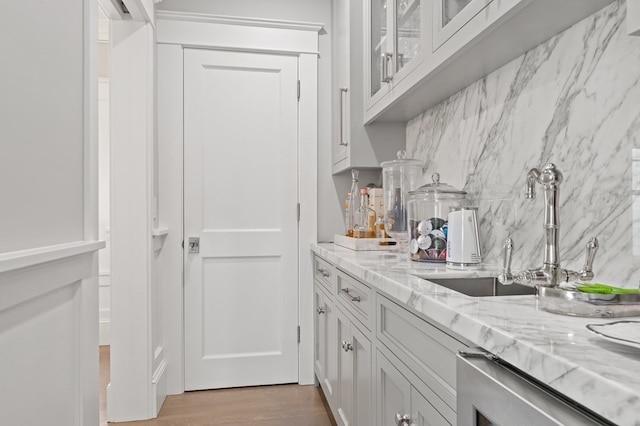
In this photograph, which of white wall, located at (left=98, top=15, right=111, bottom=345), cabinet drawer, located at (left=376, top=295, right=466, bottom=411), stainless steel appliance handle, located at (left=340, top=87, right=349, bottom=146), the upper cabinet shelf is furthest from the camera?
white wall, located at (left=98, top=15, right=111, bottom=345)

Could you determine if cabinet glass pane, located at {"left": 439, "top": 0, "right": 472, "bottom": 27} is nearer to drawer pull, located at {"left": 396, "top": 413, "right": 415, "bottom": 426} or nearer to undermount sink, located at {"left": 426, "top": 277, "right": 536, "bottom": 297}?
undermount sink, located at {"left": 426, "top": 277, "right": 536, "bottom": 297}

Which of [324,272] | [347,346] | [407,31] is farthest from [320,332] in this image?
[407,31]

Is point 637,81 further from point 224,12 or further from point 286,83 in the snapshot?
point 224,12

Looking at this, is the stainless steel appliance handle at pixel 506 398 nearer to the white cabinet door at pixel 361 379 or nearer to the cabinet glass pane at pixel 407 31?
the white cabinet door at pixel 361 379

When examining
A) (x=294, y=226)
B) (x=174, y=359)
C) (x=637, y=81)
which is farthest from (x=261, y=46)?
(x=637, y=81)

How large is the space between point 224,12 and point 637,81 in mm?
2423

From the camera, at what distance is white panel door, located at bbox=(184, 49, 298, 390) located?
2629 mm

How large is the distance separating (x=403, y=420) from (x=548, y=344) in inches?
24.1

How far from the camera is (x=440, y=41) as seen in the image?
135 cm

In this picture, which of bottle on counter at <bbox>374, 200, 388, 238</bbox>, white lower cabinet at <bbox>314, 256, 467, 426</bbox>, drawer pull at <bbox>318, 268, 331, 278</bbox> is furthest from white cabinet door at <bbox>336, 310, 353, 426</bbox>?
bottle on counter at <bbox>374, 200, 388, 238</bbox>

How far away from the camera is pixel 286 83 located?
276cm

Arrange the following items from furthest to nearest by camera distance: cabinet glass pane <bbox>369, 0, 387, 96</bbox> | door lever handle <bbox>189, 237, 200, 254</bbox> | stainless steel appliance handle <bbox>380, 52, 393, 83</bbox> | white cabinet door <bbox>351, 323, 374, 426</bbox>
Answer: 1. door lever handle <bbox>189, 237, 200, 254</bbox>
2. cabinet glass pane <bbox>369, 0, 387, 96</bbox>
3. stainless steel appliance handle <bbox>380, 52, 393, 83</bbox>
4. white cabinet door <bbox>351, 323, 374, 426</bbox>

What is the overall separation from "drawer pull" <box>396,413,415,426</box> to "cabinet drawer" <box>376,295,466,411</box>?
130 mm

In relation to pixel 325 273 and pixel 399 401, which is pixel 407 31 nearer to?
pixel 325 273
